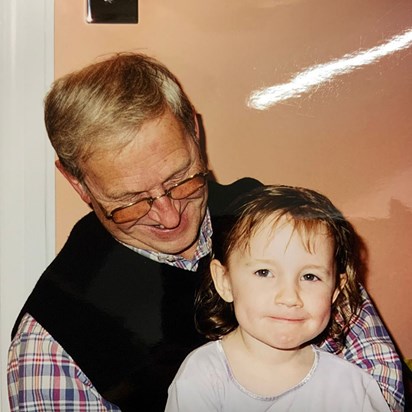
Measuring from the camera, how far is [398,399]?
1191 mm

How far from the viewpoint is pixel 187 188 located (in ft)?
3.71

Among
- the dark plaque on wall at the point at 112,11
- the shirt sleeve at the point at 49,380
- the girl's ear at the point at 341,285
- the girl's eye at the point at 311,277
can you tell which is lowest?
the shirt sleeve at the point at 49,380

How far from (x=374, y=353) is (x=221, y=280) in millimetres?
359

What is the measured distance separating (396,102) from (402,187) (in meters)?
0.18

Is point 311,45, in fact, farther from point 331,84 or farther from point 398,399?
point 398,399

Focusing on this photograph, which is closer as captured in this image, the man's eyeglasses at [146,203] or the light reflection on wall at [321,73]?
the man's eyeglasses at [146,203]

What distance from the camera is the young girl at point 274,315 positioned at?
1.05m

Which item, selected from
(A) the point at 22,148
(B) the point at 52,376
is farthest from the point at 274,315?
(A) the point at 22,148

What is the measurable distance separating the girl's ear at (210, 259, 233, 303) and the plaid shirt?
36 mm

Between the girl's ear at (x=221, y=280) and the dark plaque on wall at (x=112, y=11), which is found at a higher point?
the dark plaque on wall at (x=112, y=11)

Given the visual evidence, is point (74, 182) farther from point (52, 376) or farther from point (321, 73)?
point (321, 73)

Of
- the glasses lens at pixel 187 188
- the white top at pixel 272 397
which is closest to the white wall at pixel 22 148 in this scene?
the glasses lens at pixel 187 188

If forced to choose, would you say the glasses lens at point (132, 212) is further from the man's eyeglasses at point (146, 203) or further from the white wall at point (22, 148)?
the white wall at point (22, 148)

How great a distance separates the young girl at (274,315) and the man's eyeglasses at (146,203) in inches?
3.6
